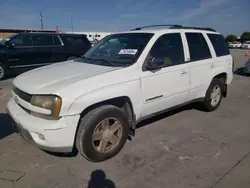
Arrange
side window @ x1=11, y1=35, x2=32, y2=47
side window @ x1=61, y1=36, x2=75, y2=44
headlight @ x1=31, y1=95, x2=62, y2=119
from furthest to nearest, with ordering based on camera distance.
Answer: side window @ x1=61, y1=36, x2=75, y2=44 → side window @ x1=11, y1=35, x2=32, y2=47 → headlight @ x1=31, y1=95, x2=62, y2=119

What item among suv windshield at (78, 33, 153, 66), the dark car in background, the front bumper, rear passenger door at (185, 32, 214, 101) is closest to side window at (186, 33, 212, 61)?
rear passenger door at (185, 32, 214, 101)

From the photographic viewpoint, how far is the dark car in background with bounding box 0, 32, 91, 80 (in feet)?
27.7

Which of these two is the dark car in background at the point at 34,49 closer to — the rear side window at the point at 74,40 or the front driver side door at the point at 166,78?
the rear side window at the point at 74,40

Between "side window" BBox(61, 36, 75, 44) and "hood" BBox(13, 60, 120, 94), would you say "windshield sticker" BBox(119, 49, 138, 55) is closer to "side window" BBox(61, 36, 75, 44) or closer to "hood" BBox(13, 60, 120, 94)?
"hood" BBox(13, 60, 120, 94)

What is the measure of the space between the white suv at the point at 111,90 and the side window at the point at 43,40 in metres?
5.82

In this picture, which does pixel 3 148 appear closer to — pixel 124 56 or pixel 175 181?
pixel 124 56

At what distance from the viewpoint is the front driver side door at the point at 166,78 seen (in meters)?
3.26

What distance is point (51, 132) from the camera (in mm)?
2480

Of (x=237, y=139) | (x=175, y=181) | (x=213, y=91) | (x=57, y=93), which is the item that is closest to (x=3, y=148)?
(x=57, y=93)

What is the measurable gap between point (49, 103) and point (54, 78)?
1.63ft

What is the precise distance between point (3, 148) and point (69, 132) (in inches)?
55.4

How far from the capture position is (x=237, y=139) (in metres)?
3.57

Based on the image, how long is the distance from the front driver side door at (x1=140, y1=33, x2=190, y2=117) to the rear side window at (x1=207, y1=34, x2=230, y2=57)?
112cm

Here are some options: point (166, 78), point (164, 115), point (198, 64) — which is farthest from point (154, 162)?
point (198, 64)
